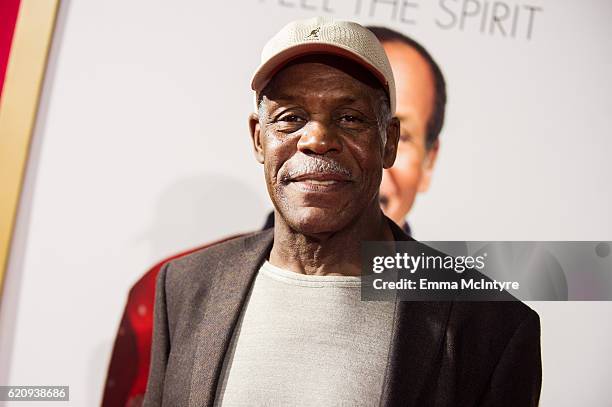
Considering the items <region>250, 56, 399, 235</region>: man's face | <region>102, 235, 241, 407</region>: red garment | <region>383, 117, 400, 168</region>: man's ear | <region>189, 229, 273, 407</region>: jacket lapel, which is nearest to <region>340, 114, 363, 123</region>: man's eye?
<region>250, 56, 399, 235</region>: man's face

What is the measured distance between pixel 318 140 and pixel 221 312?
0.44 metres

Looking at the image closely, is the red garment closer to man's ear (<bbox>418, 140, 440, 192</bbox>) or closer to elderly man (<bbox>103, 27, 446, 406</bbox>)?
elderly man (<bbox>103, 27, 446, 406</bbox>)

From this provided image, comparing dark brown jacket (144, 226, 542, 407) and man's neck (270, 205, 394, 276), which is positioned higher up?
man's neck (270, 205, 394, 276)

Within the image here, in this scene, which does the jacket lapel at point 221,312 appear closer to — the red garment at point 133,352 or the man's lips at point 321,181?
the man's lips at point 321,181

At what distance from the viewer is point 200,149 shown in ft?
6.25

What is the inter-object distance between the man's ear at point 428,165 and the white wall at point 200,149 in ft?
0.09

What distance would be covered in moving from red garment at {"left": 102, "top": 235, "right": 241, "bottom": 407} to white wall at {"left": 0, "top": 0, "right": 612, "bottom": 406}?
0.04 m

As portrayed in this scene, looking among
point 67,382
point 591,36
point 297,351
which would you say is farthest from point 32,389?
point 591,36

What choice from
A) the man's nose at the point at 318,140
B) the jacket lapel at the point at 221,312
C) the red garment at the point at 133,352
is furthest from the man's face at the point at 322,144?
the red garment at the point at 133,352

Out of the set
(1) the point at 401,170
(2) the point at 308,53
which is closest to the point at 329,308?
(2) the point at 308,53

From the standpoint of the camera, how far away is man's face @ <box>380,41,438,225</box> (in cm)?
188

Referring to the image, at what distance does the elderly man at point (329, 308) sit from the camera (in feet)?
3.81

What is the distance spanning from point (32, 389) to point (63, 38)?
1.12 metres

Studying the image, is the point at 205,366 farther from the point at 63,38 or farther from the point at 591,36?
the point at 591,36
